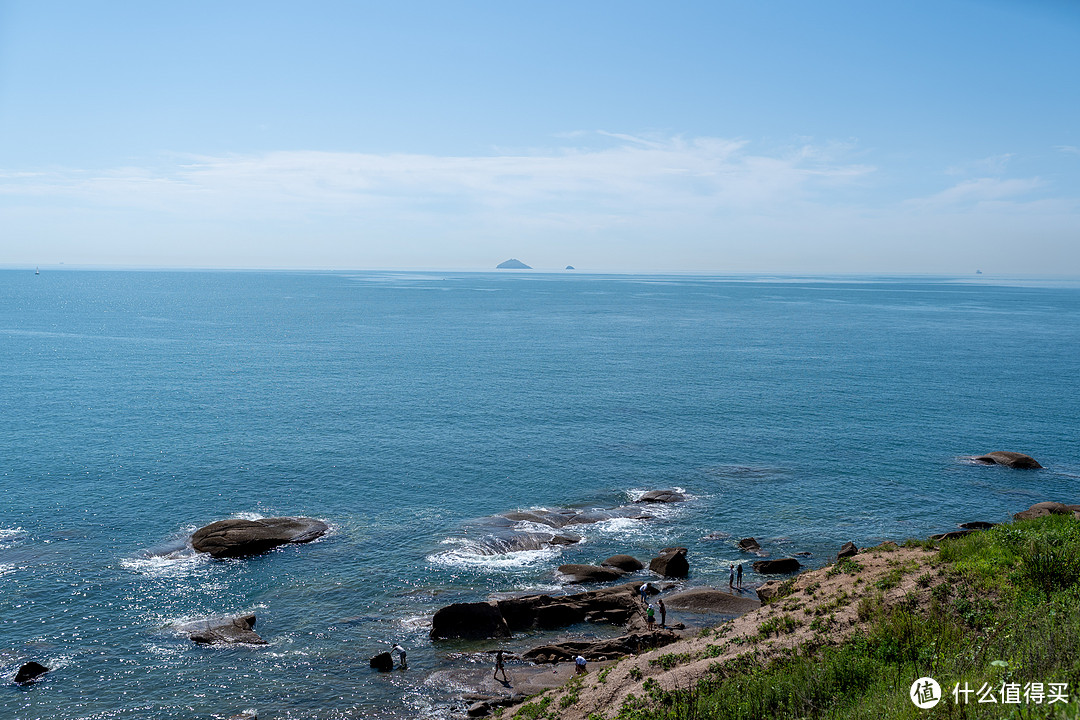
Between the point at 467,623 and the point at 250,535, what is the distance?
23.1 meters

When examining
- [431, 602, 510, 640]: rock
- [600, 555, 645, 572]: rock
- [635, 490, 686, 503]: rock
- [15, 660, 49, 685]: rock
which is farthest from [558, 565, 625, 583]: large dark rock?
[15, 660, 49, 685]: rock

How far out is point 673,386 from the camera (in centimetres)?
12131

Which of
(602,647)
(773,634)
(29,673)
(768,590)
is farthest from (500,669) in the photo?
(29,673)

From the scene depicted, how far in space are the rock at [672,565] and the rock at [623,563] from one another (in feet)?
4.22

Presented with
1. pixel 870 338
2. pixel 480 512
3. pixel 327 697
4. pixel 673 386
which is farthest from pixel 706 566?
pixel 870 338

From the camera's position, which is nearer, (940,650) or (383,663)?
(940,650)

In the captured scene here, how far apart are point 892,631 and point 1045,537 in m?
10.1

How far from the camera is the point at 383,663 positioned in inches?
1687

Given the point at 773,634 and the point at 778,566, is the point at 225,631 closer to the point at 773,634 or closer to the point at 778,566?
the point at 773,634

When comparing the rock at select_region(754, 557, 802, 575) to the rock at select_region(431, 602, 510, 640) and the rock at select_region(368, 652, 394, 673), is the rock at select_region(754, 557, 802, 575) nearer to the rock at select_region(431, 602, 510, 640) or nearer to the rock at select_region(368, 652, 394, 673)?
the rock at select_region(431, 602, 510, 640)

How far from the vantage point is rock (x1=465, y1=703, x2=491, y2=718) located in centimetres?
3783

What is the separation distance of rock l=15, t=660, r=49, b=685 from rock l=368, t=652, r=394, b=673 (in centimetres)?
1925

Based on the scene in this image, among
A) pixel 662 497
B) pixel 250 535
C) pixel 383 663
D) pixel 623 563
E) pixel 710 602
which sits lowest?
pixel 383 663

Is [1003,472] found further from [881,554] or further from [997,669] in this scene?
[997,669]
